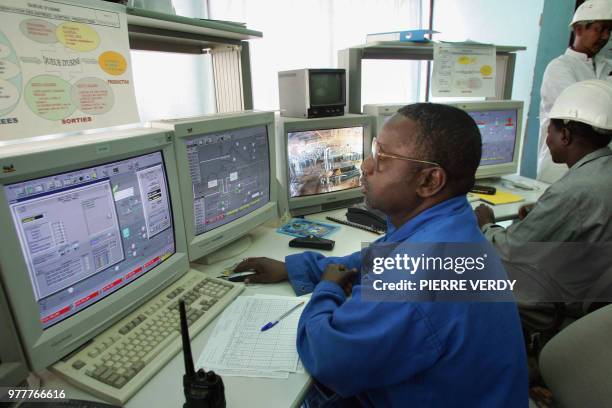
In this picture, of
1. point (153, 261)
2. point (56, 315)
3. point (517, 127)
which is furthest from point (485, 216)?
point (56, 315)

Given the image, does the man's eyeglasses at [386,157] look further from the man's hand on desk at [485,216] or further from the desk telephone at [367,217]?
the man's hand on desk at [485,216]

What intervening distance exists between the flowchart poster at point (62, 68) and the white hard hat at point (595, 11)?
8.59 feet

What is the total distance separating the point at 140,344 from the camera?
2.73 ft

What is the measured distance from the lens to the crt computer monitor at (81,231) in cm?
68

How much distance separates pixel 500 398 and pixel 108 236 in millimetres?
888

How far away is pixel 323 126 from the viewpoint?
5.62 feet

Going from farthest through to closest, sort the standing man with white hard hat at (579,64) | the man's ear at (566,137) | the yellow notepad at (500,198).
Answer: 1. the standing man with white hard hat at (579,64)
2. the yellow notepad at (500,198)
3. the man's ear at (566,137)

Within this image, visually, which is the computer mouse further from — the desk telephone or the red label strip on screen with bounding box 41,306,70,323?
the desk telephone

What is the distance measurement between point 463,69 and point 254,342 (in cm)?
190

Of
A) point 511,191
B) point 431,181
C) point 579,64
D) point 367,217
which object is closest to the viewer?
point 431,181

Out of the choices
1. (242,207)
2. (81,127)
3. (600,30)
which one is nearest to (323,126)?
(242,207)

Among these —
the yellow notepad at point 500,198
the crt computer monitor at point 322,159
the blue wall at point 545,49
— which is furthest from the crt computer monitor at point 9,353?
the blue wall at point 545,49

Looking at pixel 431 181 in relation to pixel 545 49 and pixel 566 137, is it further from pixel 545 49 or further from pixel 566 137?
pixel 545 49

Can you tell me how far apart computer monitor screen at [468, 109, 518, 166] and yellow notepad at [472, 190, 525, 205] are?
208 millimetres
